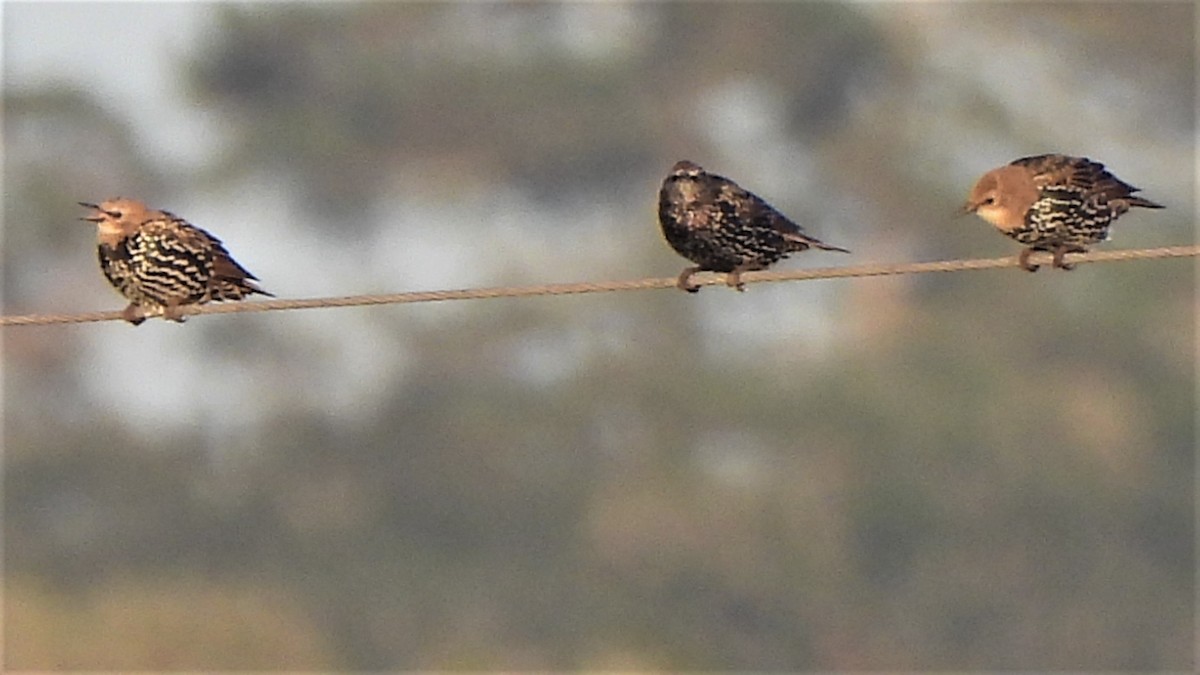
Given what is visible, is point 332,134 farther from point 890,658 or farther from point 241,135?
point 890,658

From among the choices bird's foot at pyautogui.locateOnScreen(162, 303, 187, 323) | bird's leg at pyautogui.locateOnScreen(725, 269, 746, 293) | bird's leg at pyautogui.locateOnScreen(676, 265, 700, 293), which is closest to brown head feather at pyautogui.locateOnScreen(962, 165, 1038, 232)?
bird's leg at pyautogui.locateOnScreen(725, 269, 746, 293)

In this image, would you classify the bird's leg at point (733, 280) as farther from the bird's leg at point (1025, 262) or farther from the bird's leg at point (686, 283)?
the bird's leg at point (1025, 262)

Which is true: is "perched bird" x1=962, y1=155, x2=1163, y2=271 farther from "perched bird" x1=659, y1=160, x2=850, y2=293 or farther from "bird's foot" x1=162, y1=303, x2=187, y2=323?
"bird's foot" x1=162, y1=303, x2=187, y2=323

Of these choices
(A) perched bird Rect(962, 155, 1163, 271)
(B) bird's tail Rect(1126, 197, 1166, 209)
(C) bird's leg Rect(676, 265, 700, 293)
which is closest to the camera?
(C) bird's leg Rect(676, 265, 700, 293)

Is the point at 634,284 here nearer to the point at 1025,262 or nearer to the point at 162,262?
the point at 1025,262

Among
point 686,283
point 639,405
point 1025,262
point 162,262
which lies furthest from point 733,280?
point 639,405

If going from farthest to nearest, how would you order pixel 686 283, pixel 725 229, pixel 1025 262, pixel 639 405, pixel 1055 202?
pixel 639 405
pixel 725 229
pixel 1055 202
pixel 686 283
pixel 1025 262

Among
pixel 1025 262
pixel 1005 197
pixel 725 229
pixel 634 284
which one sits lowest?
pixel 634 284
